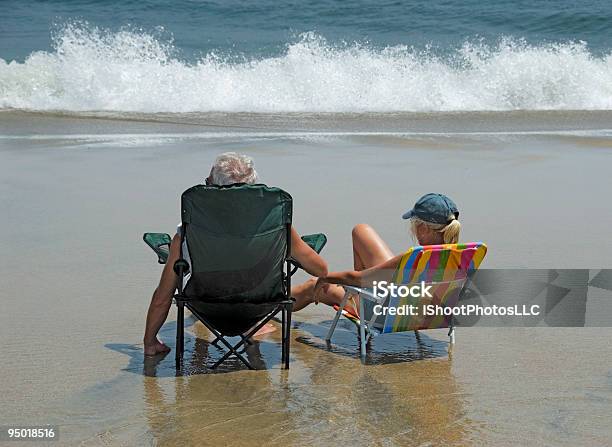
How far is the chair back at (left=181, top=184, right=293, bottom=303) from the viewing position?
486 cm

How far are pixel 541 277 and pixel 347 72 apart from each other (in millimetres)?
13506

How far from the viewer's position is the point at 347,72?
19625 millimetres

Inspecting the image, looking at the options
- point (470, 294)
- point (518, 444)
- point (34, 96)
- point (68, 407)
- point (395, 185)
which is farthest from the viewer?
point (34, 96)

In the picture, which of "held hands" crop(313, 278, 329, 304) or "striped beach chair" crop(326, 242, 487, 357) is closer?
"striped beach chair" crop(326, 242, 487, 357)

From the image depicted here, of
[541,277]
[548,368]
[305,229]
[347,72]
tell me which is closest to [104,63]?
[347,72]

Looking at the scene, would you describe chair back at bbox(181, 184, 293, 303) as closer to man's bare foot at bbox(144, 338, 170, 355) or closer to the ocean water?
man's bare foot at bbox(144, 338, 170, 355)

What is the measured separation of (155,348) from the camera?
516 centimetres

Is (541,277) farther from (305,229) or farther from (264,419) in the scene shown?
(264,419)

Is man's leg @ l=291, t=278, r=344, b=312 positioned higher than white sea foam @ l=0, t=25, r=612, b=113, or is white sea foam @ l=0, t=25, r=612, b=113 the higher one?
white sea foam @ l=0, t=25, r=612, b=113

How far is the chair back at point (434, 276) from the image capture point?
497 cm

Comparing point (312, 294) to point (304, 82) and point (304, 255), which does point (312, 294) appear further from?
point (304, 82)

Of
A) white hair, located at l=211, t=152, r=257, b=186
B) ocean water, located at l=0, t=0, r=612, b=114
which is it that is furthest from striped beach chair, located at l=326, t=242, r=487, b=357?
ocean water, located at l=0, t=0, r=612, b=114

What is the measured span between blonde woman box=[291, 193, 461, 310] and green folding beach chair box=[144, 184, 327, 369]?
1.33 ft

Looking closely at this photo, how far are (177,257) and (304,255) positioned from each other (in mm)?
614
